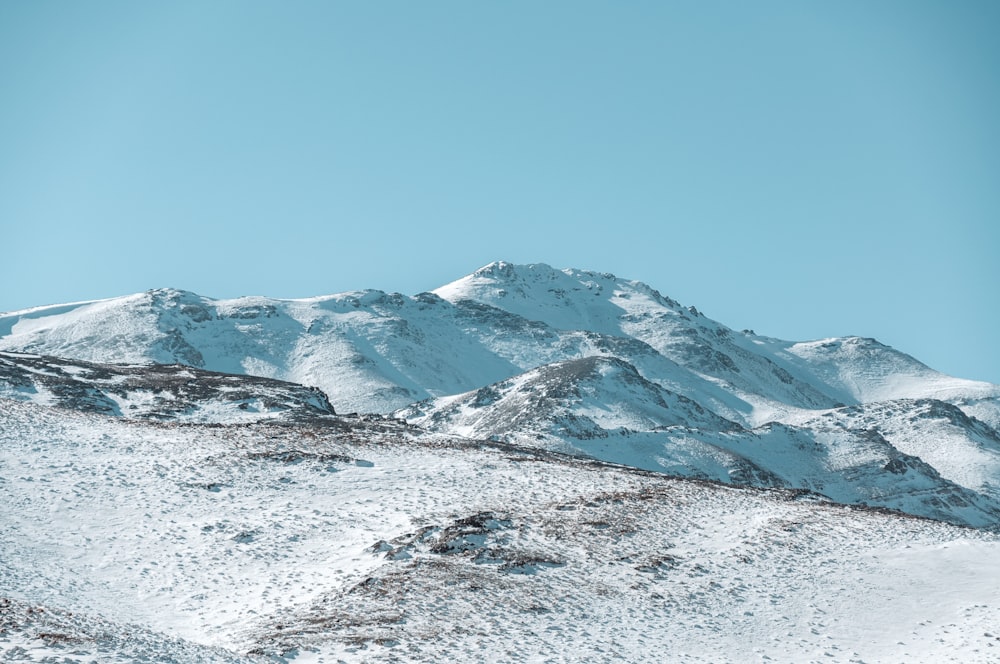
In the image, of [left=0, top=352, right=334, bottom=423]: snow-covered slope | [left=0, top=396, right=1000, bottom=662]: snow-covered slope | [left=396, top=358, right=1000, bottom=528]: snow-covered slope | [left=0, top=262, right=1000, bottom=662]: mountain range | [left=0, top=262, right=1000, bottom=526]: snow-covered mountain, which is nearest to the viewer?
[left=0, top=396, right=1000, bottom=662]: snow-covered slope

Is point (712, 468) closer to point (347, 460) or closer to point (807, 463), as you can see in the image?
point (807, 463)

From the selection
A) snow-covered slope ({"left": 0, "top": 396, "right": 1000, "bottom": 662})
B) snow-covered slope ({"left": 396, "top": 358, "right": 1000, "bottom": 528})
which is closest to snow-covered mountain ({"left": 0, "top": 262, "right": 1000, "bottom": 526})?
snow-covered slope ({"left": 396, "top": 358, "right": 1000, "bottom": 528})

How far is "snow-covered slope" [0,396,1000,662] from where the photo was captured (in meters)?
26.8

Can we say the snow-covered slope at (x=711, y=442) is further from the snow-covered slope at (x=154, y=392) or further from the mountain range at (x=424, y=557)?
the mountain range at (x=424, y=557)

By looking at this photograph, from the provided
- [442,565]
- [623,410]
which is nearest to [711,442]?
[623,410]

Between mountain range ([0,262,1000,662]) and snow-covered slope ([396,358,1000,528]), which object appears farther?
snow-covered slope ([396,358,1000,528])

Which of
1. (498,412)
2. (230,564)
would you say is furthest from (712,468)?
(230,564)

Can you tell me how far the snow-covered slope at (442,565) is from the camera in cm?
2675

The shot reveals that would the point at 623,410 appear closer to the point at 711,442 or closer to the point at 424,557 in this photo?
the point at 711,442

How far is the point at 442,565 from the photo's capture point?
3164 centimetres

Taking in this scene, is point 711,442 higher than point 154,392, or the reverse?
point 154,392

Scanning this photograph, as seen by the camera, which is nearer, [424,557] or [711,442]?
[424,557]

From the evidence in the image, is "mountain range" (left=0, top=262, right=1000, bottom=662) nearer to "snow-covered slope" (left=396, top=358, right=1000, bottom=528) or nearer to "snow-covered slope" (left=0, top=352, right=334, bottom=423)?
"snow-covered slope" (left=0, top=352, right=334, bottom=423)

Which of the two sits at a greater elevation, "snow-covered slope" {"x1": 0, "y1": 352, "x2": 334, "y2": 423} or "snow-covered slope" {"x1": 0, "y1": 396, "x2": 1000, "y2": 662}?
"snow-covered slope" {"x1": 0, "y1": 352, "x2": 334, "y2": 423}
